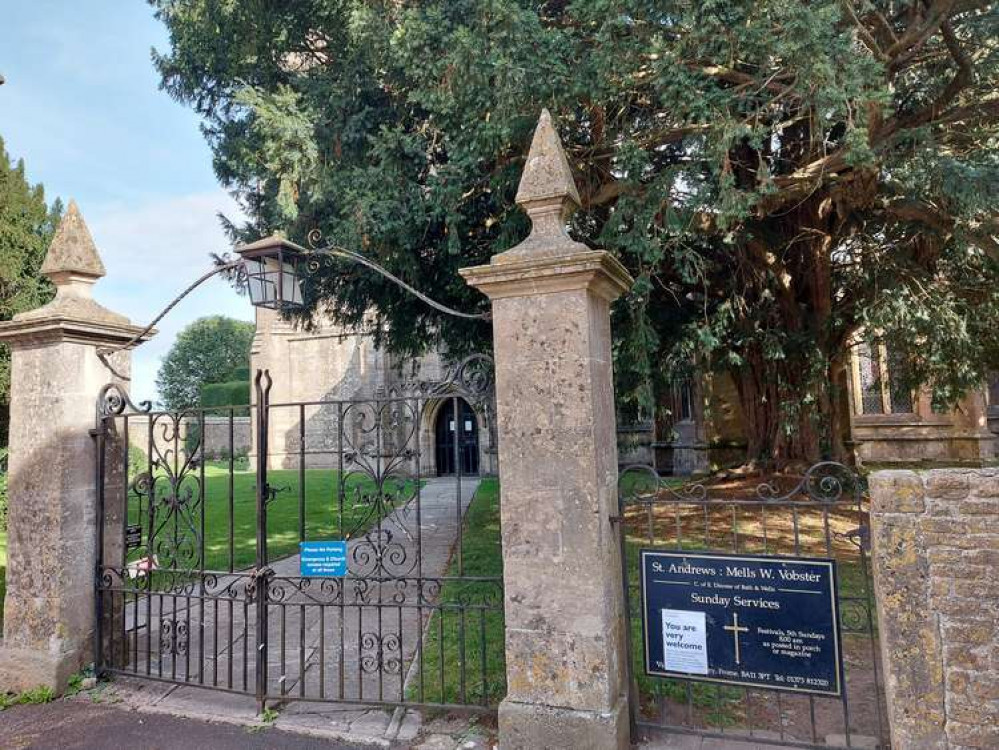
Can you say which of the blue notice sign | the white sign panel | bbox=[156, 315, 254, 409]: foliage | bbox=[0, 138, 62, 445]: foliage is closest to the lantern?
the blue notice sign

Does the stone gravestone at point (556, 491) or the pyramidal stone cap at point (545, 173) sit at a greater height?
the pyramidal stone cap at point (545, 173)

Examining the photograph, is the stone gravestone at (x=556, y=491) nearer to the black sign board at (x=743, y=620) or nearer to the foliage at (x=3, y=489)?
the black sign board at (x=743, y=620)

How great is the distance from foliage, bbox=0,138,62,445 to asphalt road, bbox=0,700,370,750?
10.1 metres

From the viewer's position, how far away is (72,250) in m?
5.13

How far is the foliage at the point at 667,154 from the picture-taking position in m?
6.11

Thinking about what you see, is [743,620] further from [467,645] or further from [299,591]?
[299,591]

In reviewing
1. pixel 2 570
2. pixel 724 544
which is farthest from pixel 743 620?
pixel 2 570

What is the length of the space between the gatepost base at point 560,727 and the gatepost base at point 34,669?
3471 millimetres

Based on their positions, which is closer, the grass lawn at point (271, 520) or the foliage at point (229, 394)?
the grass lawn at point (271, 520)

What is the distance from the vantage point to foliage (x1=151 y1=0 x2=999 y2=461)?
611cm

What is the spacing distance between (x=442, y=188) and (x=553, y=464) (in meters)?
4.78

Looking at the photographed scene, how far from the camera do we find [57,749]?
3939 mm

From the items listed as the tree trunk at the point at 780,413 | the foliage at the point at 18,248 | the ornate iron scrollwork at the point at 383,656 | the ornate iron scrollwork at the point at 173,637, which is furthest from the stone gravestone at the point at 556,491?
Answer: the foliage at the point at 18,248

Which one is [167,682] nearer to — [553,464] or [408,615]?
[408,615]
